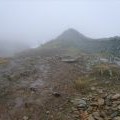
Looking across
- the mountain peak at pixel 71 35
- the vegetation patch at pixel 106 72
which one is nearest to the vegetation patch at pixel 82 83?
the vegetation patch at pixel 106 72

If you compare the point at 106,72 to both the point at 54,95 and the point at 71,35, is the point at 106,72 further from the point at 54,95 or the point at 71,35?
the point at 71,35

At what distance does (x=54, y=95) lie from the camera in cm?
1523

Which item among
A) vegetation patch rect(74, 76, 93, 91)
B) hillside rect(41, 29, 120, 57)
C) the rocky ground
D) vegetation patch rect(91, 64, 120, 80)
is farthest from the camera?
hillside rect(41, 29, 120, 57)

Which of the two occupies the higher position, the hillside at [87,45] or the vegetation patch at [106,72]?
the hillside at [87,45]

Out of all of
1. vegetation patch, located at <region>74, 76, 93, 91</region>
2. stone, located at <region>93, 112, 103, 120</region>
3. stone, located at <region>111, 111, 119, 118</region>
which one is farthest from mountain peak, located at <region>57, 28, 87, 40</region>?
stone, located at <region>111, 111, 119, 118</region>

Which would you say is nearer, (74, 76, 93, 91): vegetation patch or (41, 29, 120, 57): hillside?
(74, 76, 93, 91): vegetation patch

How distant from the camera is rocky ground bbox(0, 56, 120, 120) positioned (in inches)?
527

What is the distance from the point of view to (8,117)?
1341 centimetres

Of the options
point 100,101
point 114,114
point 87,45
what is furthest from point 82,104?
point 87,45

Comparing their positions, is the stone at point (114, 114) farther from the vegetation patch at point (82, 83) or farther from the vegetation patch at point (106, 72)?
the vegetation patch at point (106, 72)

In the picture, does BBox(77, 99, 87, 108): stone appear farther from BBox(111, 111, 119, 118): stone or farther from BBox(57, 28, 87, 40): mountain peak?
BBox(57, 28, 87, 40): mountain peak

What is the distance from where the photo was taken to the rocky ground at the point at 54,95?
1340cm

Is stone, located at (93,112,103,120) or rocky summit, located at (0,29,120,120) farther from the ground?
rocky summit, located at (0,29,120,120)

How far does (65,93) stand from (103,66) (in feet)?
16.0
